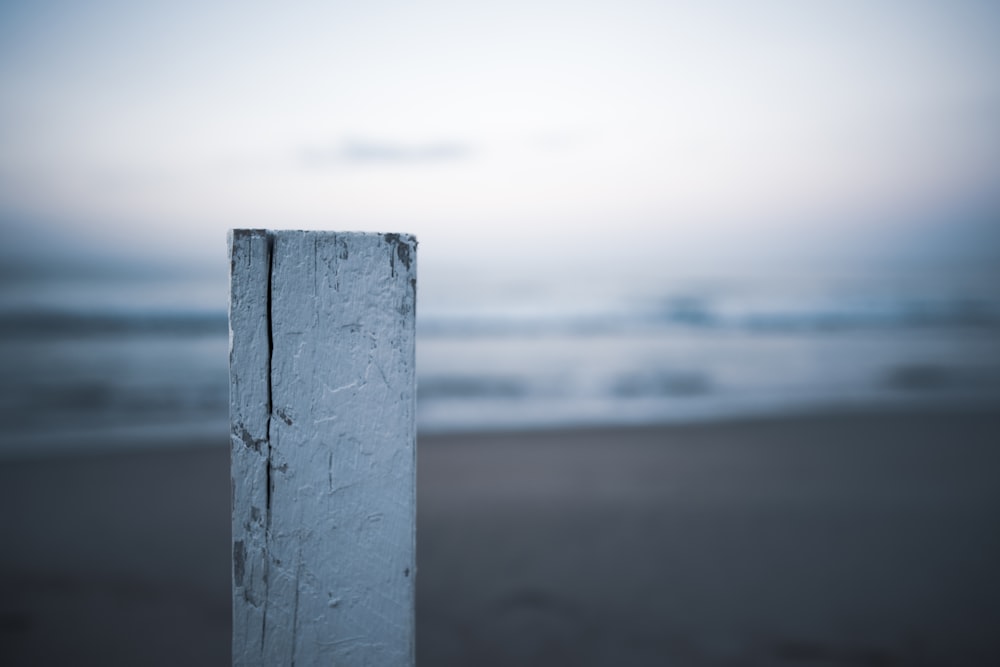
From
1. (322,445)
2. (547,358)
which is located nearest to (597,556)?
(322,445)

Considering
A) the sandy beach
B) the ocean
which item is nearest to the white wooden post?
the sandy beach

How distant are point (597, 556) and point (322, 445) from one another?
296cm

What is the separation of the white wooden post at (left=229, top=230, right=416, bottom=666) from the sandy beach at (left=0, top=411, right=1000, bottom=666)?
1.93m

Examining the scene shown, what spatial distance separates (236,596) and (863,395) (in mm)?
8570

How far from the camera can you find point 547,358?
10.0 m

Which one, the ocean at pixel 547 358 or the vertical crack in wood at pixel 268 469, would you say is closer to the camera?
the vertical crack in wood at pixel 268 469

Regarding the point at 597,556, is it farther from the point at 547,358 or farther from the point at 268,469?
the point at 547,358

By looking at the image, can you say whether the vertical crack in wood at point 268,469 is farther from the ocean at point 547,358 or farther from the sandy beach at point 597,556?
the ocean at point 547,358

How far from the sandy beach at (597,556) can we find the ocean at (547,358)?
3.91 ft

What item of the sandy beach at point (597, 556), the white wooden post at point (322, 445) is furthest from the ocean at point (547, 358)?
the white wooden post at point (322, 445)

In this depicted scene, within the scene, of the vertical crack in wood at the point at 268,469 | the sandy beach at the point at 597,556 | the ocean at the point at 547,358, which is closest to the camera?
the vertical crack in wood at the point at 268,469

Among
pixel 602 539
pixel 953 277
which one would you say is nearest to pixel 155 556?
pixel 602 539

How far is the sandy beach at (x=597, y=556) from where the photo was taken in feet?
8.91

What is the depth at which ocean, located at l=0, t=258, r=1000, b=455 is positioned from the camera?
6445mm
